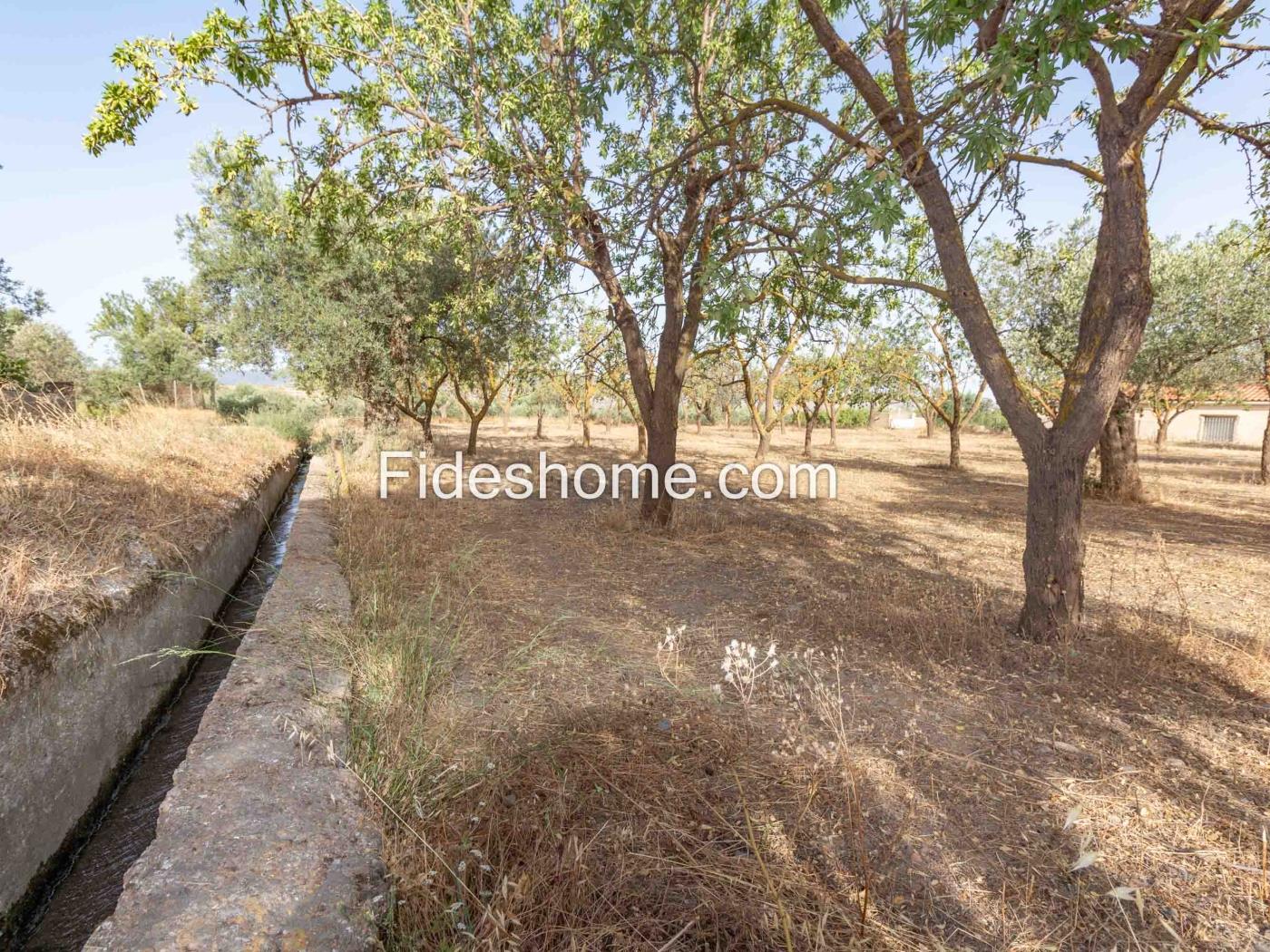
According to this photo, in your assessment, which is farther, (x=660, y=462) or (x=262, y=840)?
(x=660, y=462)

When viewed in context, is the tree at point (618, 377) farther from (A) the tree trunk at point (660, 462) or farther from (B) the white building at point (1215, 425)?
(B) the white building at point (1215, 425)

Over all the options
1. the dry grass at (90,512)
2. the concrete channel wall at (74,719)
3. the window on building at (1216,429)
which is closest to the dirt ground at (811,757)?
the concrete channel wall at (74,719)

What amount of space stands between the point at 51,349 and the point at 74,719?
42179mm

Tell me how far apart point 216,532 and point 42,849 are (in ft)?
11.9

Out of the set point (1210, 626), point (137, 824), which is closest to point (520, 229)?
point (137, 824)

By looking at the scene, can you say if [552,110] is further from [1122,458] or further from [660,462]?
[1122,458]

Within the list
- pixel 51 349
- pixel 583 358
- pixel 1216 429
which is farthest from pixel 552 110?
pixel 1216 429

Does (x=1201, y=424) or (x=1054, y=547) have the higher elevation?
(x=1201, y=424)

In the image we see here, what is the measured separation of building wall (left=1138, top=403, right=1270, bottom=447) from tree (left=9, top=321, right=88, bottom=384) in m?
58.8

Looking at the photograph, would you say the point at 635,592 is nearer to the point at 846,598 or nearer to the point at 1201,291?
the point at 846,598

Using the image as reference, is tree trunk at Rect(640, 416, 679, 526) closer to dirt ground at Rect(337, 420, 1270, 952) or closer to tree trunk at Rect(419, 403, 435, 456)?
dirt ground at Rect(337, 420, 1270, 952)

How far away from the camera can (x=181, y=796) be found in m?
2.21

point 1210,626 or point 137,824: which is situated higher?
point 1210,626

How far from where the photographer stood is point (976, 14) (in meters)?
2.42
